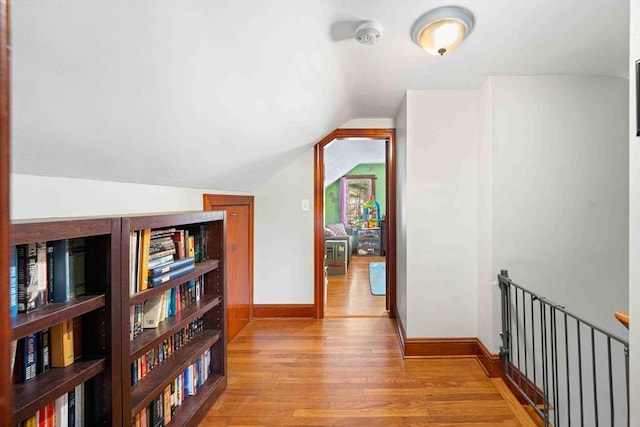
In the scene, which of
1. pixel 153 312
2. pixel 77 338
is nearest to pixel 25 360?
pixel 77 338

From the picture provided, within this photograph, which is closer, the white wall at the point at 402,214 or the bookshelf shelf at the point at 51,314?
the bookshelf shelf at the point at 51,314

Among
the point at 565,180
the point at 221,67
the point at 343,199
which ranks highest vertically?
the point at 221,67

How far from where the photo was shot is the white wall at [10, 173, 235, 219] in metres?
1.01

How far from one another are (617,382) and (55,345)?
10.1 feet

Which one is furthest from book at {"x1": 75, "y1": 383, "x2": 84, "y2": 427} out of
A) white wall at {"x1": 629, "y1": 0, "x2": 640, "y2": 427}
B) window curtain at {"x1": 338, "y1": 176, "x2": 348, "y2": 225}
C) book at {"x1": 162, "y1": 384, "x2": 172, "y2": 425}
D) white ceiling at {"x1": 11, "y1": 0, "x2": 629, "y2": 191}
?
window curtain at {"x1": 338, "y1": 176, "x2": 348, "y2": 225}

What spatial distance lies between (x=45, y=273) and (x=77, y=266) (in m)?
0.11

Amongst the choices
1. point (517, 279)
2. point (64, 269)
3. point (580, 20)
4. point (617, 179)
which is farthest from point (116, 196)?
point (617, 179)

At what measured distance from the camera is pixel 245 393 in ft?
6.17

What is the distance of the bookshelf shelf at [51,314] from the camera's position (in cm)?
80

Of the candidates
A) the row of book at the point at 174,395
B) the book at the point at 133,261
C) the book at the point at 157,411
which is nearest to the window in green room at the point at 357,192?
the row of book at the point at 174,395

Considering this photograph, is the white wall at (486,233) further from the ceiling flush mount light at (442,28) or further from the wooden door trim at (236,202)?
the wooden door trim at (236,202)

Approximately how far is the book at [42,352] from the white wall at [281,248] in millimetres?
2136

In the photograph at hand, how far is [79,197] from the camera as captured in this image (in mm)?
1204

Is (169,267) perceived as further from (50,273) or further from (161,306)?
(50,273)
